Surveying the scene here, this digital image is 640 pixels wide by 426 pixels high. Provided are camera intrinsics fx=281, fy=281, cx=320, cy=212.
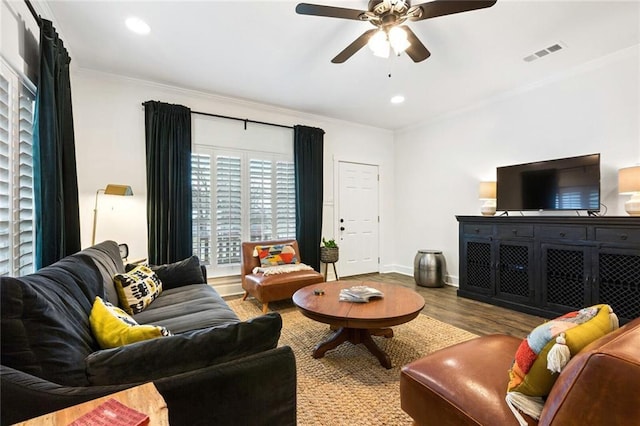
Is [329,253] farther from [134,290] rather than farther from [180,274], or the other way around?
[134,290]

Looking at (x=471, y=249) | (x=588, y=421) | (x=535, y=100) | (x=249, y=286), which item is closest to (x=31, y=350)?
(x=588, y=421)

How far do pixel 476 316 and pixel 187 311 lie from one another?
2973 millimetres

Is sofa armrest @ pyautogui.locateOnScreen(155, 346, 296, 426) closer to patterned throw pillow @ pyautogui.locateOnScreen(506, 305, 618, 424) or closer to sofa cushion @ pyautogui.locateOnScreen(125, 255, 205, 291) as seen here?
patterned throw pillow @ pyautogui.locateOnScreen(506, 305, 618, 424)

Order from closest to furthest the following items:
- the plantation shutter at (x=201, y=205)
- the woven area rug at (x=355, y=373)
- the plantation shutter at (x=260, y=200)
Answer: the woven area rug at (x=355, y=373)
the plantation shutter at (x=201, y=205)
the plantation shutter at (x=260, y=200)

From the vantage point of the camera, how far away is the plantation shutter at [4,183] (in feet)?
5.57

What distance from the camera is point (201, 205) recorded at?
3830 mm

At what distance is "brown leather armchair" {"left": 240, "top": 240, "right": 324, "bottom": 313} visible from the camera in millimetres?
3216

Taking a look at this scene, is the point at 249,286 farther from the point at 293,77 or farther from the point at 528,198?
the point at 528,198

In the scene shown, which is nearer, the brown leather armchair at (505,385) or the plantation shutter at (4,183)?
the brown leather armchair at (505,385)

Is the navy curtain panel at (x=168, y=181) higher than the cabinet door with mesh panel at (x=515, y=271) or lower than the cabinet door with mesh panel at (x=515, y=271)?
higher

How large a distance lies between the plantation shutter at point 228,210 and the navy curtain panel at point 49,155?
178cm

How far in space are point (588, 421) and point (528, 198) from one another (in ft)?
10.9

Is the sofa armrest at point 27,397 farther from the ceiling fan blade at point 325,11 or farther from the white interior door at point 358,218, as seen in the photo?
the white interior door at point 358,218

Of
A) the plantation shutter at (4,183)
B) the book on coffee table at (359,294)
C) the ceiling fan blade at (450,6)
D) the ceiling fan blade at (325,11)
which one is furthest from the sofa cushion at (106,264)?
the ceiling fan blade at (450,6)
